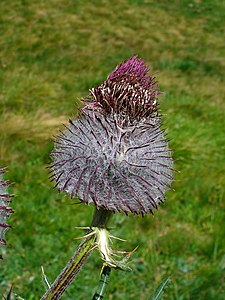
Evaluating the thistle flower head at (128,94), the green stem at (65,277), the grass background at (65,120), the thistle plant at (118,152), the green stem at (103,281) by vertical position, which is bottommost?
the grass background at (65,120)

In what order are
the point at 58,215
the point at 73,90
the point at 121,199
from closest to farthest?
the point at 121,199
the point at 58,215
the point at 73,90

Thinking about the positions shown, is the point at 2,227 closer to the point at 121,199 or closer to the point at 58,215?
the point at 121,199

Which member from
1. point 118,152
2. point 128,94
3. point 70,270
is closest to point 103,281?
point 70,270

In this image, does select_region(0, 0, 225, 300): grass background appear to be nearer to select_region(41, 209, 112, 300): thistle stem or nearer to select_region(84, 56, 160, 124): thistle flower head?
select_region(84, 56, 160, 124): thistle flower head

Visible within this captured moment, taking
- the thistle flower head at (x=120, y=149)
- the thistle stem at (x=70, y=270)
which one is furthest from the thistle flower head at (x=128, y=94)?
the thistle stem at (x=70, y=270)

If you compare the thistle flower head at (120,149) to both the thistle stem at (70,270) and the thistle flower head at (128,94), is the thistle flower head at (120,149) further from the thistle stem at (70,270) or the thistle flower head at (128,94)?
the thistle stem at (70,270)

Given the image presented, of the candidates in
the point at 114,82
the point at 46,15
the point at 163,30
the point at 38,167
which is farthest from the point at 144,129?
the point at 163,30

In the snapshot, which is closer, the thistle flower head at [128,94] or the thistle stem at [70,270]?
the thistle stem at [70,270]
